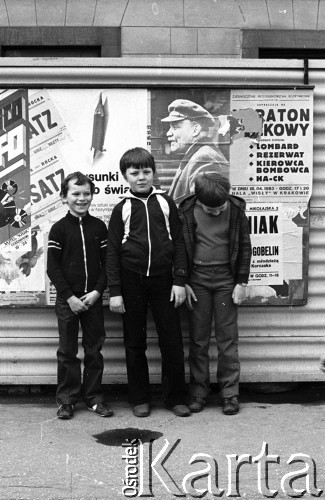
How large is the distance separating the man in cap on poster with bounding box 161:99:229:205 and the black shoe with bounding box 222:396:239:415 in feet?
4.96

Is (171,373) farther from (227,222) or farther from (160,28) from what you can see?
(160,28)

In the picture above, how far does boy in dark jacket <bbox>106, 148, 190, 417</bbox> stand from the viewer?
5012mm

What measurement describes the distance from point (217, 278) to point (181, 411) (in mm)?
990

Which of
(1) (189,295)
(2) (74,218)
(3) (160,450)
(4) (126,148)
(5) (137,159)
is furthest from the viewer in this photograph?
(4) (126,148)

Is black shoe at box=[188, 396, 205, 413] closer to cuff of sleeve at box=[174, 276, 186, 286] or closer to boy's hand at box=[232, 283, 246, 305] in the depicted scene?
boy's hand at box=[232, 283, 246, 305]

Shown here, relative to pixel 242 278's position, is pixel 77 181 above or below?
above

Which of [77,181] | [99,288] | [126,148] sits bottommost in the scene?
[99,288]

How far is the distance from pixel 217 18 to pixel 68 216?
12.7ft

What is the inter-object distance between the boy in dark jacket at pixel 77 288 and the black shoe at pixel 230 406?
33.0 inches

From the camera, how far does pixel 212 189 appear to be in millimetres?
5004

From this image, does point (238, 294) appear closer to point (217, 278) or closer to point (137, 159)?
point (217, 278)

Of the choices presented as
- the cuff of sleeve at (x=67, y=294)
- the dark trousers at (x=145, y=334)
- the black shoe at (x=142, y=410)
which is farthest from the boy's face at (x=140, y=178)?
the black shoe at (x=142, y=410)

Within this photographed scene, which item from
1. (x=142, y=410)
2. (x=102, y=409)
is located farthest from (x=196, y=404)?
(x=102, y=409)

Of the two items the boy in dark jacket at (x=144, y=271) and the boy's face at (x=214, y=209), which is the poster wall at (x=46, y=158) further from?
the boy's face at (x=214, y=209)
